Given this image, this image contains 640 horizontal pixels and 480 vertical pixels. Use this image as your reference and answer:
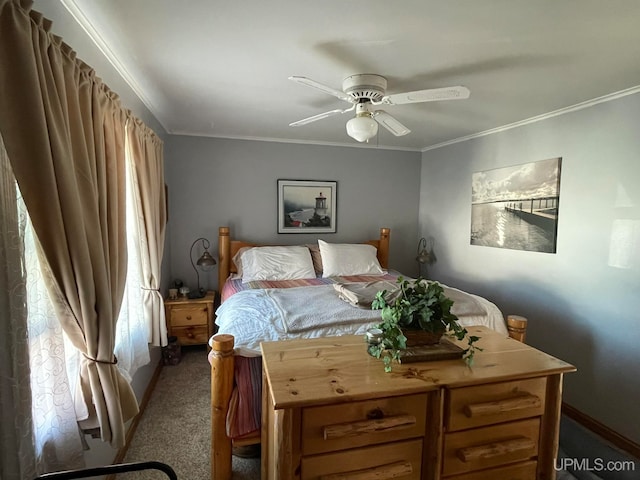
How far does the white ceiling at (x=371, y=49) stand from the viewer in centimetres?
131

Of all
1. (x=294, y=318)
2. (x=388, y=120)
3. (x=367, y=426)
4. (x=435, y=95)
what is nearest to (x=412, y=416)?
(x=367, y=426)

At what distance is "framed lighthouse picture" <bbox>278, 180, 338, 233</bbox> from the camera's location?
12.1ft

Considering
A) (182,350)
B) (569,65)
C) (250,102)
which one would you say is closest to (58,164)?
(250,102)

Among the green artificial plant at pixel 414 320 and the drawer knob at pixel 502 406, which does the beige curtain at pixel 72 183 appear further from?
the drawer knob at pixel 502 406

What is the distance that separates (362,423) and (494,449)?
535mm

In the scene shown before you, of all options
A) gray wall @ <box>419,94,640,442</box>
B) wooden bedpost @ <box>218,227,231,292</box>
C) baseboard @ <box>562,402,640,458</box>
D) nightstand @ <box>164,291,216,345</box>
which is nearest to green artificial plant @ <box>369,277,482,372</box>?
gray wall @ <box>419,94,640,442</box>

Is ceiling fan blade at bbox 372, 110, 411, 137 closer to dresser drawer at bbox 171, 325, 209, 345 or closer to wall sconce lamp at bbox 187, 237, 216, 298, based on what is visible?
wall sconce lamp at bbox 187, 237, 216, 298

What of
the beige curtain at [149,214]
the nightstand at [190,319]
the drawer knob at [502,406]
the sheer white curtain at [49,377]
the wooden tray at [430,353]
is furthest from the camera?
the nightstand at [190,319]

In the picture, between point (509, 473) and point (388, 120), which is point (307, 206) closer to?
point (388, 120)

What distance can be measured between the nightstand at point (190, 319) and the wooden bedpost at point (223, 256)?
32 cm

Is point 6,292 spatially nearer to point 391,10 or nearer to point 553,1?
point 391,10

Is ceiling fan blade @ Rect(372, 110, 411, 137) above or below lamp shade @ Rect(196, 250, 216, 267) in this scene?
above

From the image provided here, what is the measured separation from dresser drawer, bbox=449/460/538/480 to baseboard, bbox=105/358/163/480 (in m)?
1.71

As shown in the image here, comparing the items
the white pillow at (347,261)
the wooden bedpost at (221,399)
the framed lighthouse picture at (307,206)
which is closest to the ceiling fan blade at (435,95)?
the wooden bedpost at (221,399)
